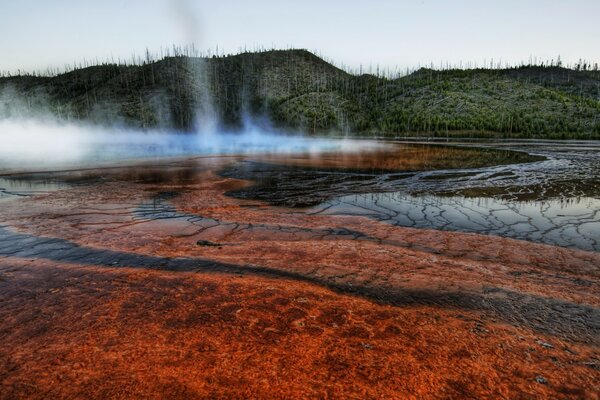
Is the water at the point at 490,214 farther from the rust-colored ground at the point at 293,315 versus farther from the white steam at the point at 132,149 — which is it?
the white steam at the point at 132,149

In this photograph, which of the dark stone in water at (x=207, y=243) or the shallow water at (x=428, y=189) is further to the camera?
the shallow water at (x=428, y=189)

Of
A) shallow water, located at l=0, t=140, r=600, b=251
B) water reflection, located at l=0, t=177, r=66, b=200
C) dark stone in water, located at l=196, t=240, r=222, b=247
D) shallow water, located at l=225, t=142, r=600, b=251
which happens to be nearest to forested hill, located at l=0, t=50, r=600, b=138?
shallow water, located at l=0, t=140, r=600, b=251

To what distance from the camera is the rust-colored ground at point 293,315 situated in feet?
8.63

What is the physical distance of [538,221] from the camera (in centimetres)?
754

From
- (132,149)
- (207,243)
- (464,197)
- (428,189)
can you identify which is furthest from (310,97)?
(207,243)

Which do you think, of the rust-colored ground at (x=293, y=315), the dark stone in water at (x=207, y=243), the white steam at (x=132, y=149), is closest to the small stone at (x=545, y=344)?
the rust-colored ground at (x=293, y=315)

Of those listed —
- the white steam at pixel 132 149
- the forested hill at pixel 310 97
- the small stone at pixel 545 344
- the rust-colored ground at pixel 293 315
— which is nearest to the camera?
the rust-colored ground at pixel 293 315

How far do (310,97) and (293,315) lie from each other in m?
79.6

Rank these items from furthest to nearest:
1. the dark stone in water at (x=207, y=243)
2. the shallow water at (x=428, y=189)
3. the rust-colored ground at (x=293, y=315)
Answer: the shallow water at (x=428, y=189) < the dark stone in water at (x=207, y=243) < the rust-colored ground at (x=293, y=315)

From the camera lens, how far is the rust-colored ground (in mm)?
2631

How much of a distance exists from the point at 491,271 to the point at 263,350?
11.3 ft

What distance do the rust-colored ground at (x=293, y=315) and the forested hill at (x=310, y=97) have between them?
48855mm

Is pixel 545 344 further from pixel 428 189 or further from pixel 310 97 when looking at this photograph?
pixel 310 97

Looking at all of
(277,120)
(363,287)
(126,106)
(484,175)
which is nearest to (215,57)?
(126,106)
